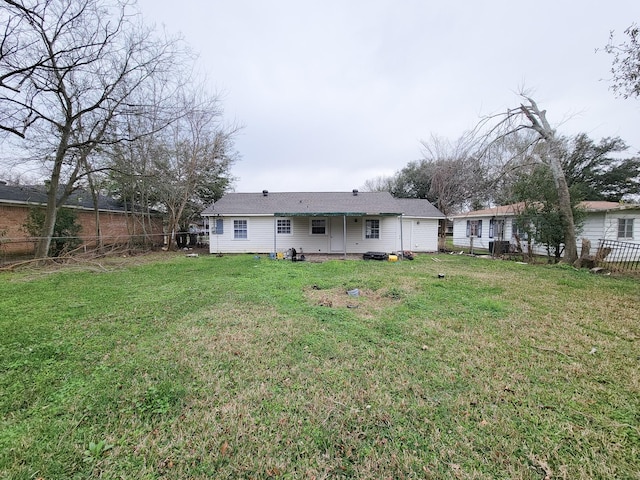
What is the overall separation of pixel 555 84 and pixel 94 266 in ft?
66.6

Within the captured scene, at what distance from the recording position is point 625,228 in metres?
11.6

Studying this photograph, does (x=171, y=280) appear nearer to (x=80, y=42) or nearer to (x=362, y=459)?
(x=362, y=459)

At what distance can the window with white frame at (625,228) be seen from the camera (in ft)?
38.0

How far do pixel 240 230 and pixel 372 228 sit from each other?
7400mm

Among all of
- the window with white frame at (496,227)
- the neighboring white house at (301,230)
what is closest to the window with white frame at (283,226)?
the neighboring white house at (301,230)

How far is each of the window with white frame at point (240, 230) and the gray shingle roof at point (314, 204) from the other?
59 cm

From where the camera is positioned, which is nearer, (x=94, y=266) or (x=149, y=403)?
(x=149, y=403)

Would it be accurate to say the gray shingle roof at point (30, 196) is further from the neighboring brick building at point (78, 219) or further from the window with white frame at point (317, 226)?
the window with white frame at point (317, 226)

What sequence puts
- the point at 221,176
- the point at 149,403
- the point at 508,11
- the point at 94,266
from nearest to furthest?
the point at 149,403
the point at 508,11
the point at 94,266
the point at 221,176

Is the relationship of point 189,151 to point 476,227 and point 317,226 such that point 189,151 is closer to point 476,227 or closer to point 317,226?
point 317,226

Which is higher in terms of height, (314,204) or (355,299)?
(314,204)

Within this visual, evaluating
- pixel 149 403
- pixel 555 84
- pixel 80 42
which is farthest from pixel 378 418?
pixel 555 84

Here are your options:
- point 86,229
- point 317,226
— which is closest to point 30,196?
point 86,229

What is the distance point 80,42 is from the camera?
331 inches
